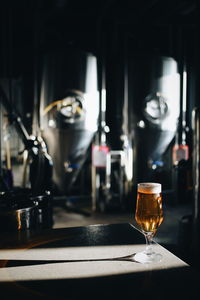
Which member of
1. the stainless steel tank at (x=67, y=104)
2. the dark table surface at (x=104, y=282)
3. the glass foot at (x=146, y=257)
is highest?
the stainless steel tank at (x=67, y=104)

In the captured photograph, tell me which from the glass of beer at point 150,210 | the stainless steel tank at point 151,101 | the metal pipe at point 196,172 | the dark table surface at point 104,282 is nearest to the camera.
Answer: the dark table surface at point 104,282

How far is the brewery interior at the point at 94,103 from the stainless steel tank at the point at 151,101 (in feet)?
0.05

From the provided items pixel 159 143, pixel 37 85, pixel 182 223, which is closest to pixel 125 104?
pixel 159 143

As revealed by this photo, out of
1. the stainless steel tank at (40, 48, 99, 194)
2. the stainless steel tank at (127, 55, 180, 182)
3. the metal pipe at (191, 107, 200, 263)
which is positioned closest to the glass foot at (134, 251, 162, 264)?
the metal pipe at (191, 107, 200, 263)

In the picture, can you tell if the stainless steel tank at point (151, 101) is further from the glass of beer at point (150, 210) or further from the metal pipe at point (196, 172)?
the glass of beer at point (150, 210)

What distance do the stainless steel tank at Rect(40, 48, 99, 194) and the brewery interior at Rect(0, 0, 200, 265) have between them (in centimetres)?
1

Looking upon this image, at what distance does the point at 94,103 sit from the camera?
454 centimetres

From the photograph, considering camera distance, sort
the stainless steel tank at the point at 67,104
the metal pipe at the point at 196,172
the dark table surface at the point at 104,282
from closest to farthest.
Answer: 1. the dark table surface at the point at 104,282
2. the metal pipe at the point at 196,172
3. the stainless steel tank at the point at 67,104

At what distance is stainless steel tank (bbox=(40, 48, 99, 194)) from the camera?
4.28 metres

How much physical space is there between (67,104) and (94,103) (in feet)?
1.50

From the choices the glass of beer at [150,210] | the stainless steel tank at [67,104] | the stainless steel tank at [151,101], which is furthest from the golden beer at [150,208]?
the stainless steel tank at [151,101]

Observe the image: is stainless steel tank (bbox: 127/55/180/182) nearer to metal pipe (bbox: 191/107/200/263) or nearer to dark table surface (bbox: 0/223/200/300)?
metal pipe (bbox: 191/107/200/263)

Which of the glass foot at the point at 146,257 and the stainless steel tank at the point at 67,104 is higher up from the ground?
the stainless steel tank at the point at 67,104

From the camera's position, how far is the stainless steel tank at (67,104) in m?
4.28
